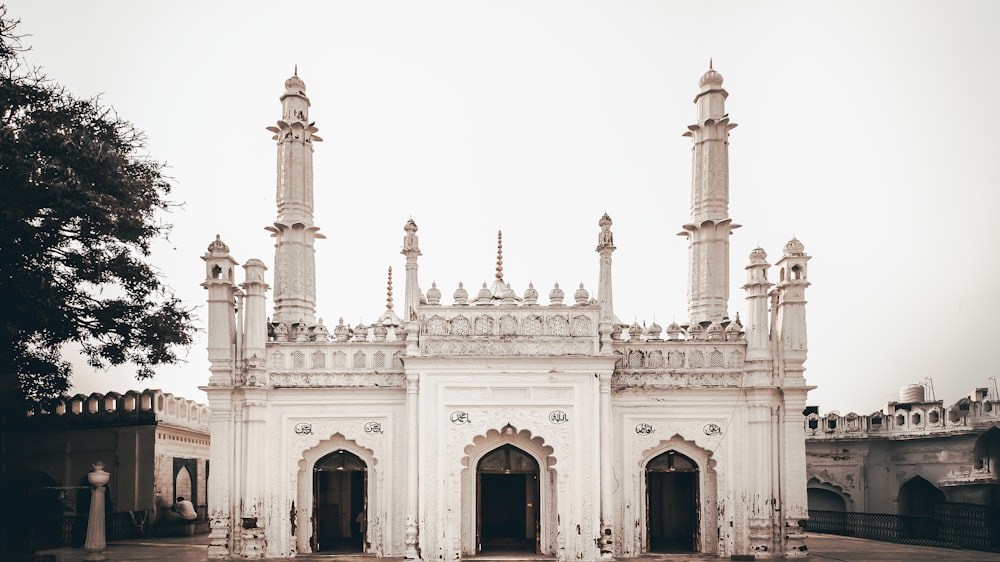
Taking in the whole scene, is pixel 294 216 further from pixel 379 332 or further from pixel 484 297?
pixel 484 297

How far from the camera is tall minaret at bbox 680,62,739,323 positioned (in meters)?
22.0

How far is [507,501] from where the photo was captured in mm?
21750

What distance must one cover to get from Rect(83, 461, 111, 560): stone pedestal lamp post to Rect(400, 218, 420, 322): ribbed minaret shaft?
25.8 feet

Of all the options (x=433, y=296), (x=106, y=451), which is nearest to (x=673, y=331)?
(x=433, y=296)

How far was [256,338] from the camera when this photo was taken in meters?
19.5

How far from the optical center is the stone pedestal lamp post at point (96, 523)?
763 inches

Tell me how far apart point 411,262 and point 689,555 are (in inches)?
343

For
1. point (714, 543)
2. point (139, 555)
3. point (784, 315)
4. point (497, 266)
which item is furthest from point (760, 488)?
point (139, 555)

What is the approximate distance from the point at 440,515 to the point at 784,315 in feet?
28.7

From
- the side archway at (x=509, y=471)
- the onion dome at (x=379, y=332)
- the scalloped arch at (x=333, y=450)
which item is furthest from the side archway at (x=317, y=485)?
the onion dome at (x=379, y=332)

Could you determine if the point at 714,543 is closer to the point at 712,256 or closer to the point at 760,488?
the point at 760,488

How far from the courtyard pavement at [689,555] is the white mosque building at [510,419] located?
0.58 metres

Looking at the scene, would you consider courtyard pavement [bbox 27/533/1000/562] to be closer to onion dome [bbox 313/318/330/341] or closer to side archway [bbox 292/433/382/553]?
side archway [bbox 292/433/382/553]

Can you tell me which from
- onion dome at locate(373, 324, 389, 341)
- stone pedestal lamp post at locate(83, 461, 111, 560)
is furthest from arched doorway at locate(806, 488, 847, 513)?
stone pedestal lamp post at locate(83, 461, 111, 560)
